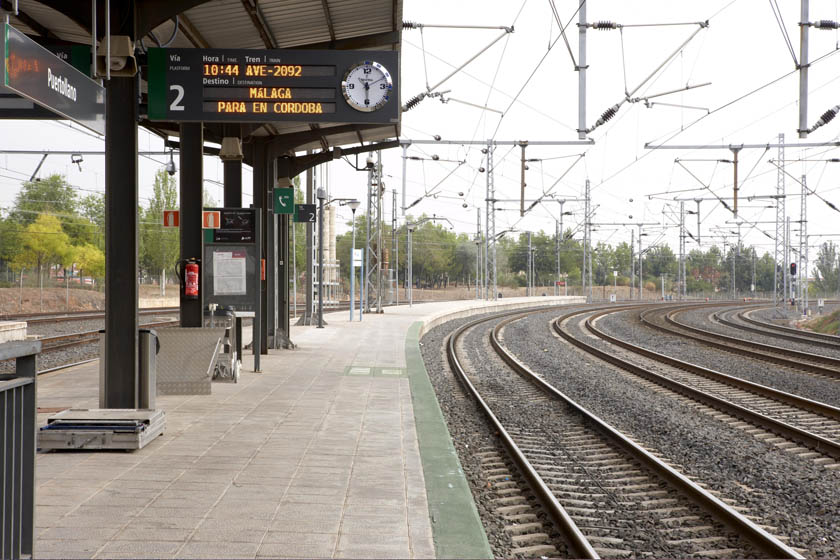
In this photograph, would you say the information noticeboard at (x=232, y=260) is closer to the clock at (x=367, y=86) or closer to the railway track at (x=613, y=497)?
the clock at (x=367, y=86)

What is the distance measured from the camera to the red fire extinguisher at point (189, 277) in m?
10.7

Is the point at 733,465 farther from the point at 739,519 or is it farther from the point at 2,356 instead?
the point at 2,356

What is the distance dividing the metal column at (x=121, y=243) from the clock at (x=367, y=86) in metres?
2.20

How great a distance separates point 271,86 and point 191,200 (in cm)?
273

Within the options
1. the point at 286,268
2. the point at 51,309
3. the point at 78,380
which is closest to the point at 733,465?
the point at 78,380

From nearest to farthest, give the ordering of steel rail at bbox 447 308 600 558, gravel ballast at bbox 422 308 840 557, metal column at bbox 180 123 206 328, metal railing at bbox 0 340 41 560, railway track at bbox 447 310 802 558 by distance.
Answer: metal railing at bbox 0 340 41 560 → steel rail at bbox 447 308 600 558 → railway track at bbox 447 310 802 558 → gravel ballast at bbox 422 308 840 557 → metal column at bbox 180 123 206 328

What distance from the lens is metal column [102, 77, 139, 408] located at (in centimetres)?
764

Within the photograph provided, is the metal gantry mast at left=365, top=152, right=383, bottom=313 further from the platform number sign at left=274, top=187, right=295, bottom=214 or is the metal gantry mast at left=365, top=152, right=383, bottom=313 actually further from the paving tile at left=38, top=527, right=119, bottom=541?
the paving tile at left=38, top=527, right=119, bottom=541

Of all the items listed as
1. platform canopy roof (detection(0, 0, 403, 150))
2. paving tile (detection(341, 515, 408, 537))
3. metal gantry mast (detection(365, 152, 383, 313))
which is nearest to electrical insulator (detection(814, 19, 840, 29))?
platform canopy roof (detection(0, 0, 403, 150))

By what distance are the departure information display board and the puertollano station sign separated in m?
1.53

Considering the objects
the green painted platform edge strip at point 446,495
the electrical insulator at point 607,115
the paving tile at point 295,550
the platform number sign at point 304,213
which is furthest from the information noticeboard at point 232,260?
the electrical insulator at point 607,115

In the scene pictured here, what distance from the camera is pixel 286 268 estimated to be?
674 inches

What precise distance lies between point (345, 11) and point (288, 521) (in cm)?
730

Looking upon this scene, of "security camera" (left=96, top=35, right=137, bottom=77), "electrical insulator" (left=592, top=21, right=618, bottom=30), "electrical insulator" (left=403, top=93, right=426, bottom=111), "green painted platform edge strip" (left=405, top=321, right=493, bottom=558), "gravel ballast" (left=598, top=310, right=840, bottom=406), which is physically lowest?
"gravel ballast" (left=598, top=310, right=840, bottom=406)
